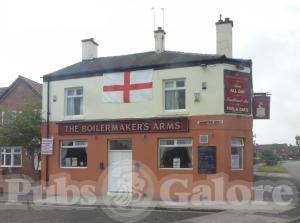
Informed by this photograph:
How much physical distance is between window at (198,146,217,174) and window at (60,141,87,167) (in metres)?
5.80

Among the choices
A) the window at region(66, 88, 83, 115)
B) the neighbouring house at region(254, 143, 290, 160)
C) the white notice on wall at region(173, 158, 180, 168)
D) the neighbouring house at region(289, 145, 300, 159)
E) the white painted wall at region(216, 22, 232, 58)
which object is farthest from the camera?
the neighbouring house at region(289, 145, 300, 159)

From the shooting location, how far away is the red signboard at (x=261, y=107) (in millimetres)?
22828

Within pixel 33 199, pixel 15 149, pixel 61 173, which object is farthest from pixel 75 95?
pixel 15 149

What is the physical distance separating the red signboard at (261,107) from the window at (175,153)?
3.31m

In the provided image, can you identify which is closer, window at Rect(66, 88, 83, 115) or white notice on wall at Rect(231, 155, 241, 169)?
white notice on wall at Rect(231, 155, 241, 169)

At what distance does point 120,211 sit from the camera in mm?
18375

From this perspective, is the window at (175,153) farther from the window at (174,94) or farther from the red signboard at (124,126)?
the window at (174,94)

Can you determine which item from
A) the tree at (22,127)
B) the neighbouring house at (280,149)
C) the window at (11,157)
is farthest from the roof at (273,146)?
the tree at (22,127)

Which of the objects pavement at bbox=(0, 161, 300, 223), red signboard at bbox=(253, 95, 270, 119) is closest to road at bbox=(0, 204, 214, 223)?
pavement at bbox=(0, 161, 300, 223)

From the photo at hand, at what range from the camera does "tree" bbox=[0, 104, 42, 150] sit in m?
28.4

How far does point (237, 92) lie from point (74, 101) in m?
7.91

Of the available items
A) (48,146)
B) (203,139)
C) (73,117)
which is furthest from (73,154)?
(203,139)

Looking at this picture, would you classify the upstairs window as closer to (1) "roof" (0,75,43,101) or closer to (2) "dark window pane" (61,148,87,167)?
(2) "dark window pane" (61,148,87,167)

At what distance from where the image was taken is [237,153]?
2230 centimetres
